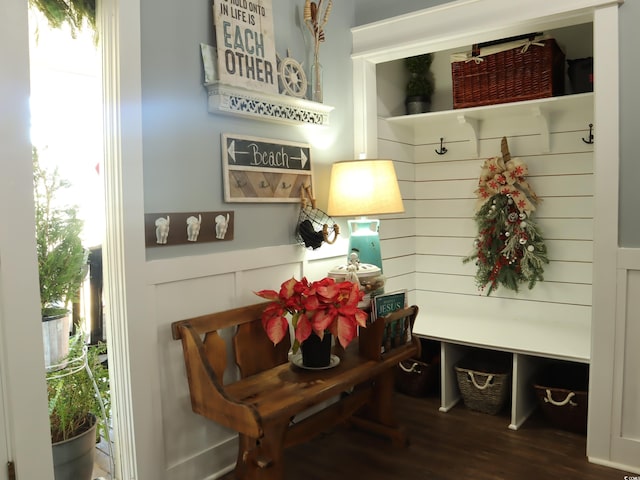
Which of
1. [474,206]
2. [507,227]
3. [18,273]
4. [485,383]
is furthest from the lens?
[474,206]

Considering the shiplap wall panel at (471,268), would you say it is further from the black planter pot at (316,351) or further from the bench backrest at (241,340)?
the black planter pot at (316,351)

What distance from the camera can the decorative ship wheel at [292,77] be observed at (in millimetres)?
2486

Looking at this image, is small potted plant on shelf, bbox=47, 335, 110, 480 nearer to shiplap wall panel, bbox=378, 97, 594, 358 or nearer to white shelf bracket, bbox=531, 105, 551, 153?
shiplap wall panel, bbox=378, 97, 594, 358

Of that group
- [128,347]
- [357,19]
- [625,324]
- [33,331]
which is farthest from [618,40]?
[33,331]

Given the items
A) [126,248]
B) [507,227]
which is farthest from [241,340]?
[507,227]

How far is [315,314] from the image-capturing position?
6.71ft

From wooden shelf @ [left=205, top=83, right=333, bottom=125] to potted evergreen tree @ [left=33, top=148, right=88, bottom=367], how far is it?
73 centimetres

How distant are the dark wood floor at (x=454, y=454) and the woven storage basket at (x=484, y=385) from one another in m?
A: 0.06

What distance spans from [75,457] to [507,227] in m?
2.49

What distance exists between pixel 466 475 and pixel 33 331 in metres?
1.79

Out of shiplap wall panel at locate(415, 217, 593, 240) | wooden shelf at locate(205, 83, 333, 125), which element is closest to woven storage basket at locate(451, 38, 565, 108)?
shiplap wall panel at locate(415, 217, 593, 240)

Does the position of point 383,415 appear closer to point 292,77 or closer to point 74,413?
point 74,413

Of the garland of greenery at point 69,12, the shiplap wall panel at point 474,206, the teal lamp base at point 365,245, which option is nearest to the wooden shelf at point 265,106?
the garland of greenery at point 69,12

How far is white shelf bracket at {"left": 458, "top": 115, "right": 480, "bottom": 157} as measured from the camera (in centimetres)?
319
